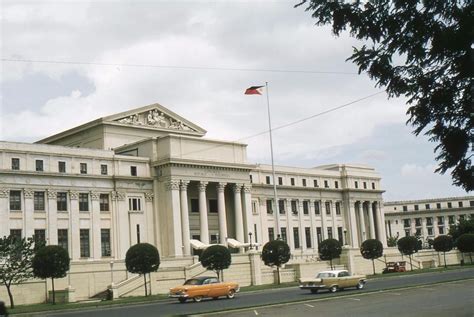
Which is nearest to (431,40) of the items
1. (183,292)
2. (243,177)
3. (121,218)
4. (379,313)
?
(379,313)

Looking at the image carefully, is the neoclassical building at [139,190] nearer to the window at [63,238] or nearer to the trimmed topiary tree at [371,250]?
the window at [63,238]

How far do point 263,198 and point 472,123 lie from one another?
75895 millimetres

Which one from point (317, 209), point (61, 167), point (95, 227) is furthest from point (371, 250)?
point (61, 167)

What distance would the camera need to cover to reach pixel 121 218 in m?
71.6

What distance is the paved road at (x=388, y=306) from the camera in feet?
83.6

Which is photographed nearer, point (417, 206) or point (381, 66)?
point (381, 66)

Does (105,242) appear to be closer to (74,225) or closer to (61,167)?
(74,225)

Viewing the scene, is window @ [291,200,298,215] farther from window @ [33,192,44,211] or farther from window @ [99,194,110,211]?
window @ [33,192,44,211]

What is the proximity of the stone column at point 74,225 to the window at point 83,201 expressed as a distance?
602 millimetres

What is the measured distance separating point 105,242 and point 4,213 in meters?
11.6

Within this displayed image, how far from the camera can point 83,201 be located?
6925cm

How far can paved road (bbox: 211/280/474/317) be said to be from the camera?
2547cm

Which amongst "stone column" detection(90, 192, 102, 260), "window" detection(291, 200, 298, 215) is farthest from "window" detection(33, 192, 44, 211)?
"window" detection(291, 200, 298, 215)

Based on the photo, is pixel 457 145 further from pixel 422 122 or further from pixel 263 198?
pixel 263 198
